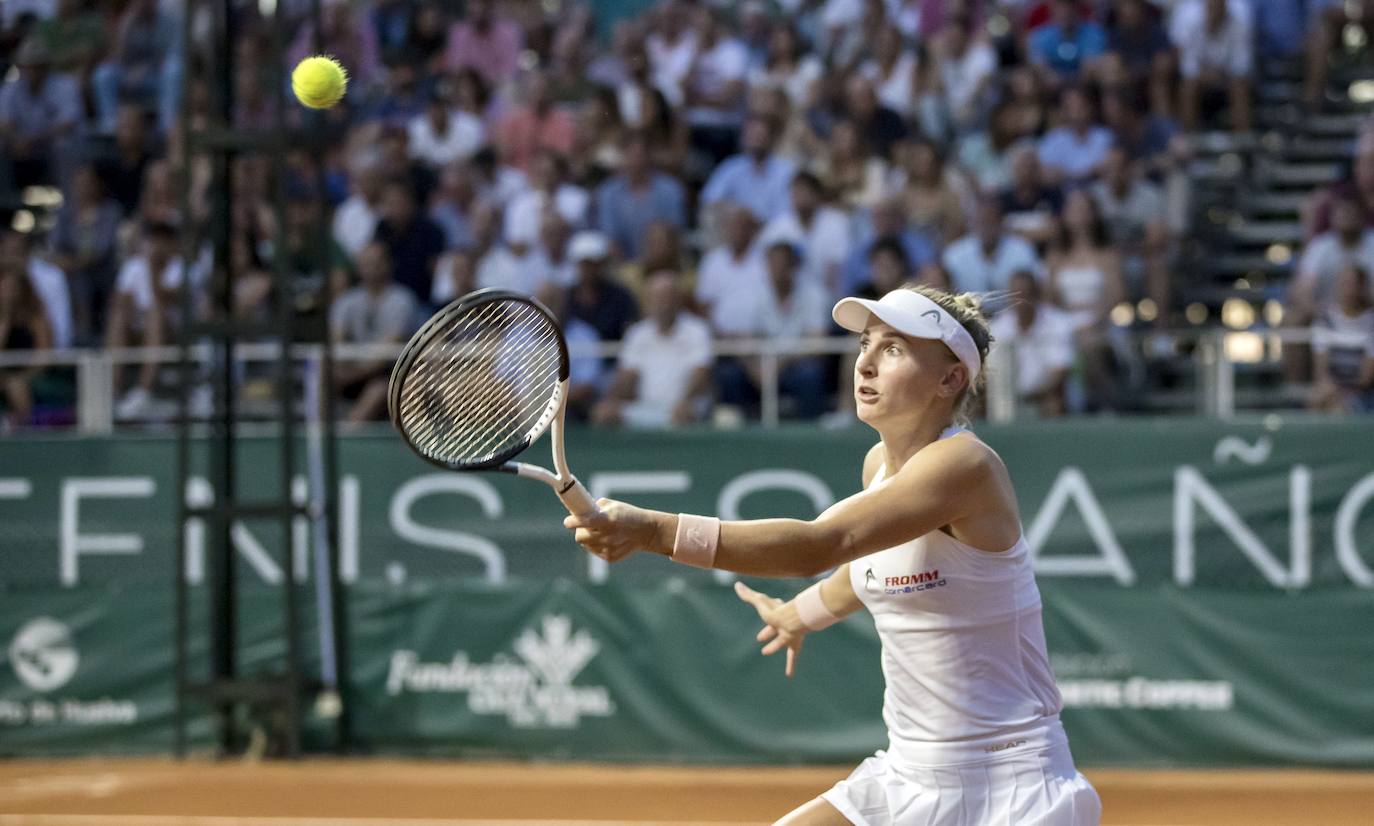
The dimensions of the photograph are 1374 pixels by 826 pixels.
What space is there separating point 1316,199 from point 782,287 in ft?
11.5

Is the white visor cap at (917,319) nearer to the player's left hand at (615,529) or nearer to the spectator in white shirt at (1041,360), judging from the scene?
the player's left hand at (615,529)

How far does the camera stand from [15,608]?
11133 mm

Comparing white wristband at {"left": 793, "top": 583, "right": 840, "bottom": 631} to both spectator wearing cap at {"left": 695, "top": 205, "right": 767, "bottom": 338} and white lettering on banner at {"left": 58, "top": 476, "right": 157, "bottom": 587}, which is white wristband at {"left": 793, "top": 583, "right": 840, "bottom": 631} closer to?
spectator wearing cap at {"left": 695, "top": 205, "right": 767, "bottom": 338}

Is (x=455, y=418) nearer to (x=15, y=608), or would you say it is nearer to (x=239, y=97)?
(x=15, y=608)

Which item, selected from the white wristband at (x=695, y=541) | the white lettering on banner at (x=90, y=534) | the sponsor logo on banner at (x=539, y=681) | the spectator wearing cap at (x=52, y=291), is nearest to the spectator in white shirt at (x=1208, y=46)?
the sponsor logo on banner at (x=539, y=681)

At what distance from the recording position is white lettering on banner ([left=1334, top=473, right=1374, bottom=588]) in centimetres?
994

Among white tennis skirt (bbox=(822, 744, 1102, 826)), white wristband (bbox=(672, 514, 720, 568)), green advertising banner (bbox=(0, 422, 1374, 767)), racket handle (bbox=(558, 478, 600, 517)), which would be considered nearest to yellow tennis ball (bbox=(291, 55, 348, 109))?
racket handle (bbox=(558, 478, 600, 517))

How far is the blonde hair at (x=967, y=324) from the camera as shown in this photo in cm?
408

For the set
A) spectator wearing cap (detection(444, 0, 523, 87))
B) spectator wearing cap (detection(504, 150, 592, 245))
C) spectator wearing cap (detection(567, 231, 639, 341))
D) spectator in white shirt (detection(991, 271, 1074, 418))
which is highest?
spectator wearing cap (detection(444, 0, 523, 87))

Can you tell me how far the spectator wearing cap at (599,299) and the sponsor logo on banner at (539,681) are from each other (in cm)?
190

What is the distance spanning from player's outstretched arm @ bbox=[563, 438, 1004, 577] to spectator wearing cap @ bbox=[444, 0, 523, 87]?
10.8 meters

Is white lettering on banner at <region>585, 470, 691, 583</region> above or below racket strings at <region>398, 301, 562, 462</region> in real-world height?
below

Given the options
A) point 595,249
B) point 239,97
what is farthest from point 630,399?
point 239,97

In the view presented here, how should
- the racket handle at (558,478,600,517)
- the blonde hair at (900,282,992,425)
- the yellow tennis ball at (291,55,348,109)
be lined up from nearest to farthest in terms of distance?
1. the racket handle at (558,478,600,517)
2. the blonde hair at (900,282,992,425)
3. the yellow tennis ball at (291,55,348,109)
